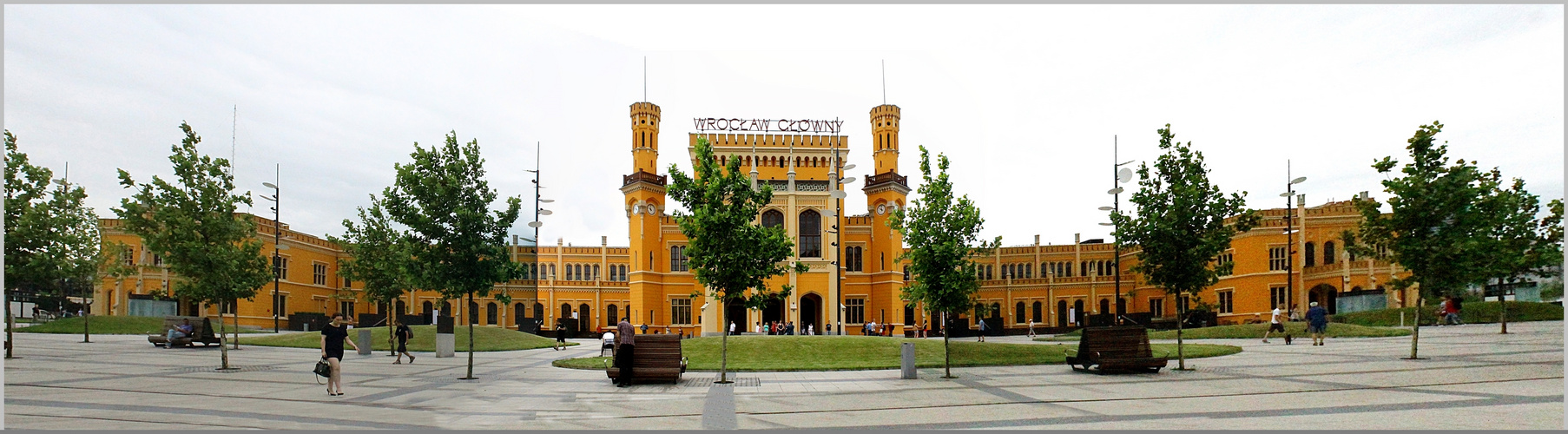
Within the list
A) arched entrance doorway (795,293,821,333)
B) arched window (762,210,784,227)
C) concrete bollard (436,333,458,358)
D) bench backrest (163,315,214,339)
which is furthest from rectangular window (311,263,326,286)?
concrete bollard (436,333,458,358)

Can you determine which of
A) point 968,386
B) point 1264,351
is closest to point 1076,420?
point 968,386

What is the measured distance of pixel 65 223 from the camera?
23.1 m

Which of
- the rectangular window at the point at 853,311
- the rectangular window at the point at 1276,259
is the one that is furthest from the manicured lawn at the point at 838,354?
the rectangular window at the point at 1276,259

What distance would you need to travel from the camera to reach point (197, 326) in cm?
3002

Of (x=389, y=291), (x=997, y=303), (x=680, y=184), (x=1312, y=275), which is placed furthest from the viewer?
(x=997, y=303)

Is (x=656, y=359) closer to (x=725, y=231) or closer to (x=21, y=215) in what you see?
(x=725, y=231)

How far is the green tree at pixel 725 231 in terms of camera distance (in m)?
18.1

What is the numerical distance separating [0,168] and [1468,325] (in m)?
44.9

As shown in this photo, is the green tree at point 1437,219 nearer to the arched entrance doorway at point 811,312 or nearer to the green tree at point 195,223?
the green tree at point 195,223

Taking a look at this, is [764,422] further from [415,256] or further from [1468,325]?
[1468,325]

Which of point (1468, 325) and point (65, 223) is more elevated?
point (65, 223)

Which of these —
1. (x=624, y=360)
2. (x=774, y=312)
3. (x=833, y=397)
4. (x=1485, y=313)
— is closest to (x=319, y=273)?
(x=774, y=312)

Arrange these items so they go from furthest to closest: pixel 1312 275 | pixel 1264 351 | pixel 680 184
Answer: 1. pixel 1312 275
2. pixel 1264 351
3. pixel 680 184

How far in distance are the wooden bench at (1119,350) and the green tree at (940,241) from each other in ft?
9.04
